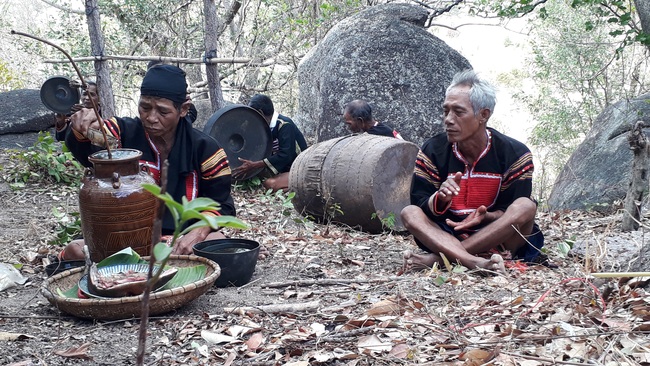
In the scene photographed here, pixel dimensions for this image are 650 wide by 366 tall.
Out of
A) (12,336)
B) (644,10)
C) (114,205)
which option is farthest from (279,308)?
(644,10)

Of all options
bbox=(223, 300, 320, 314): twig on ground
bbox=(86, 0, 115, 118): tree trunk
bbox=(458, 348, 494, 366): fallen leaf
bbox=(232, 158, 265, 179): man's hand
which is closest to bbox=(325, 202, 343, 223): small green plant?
bbox=(232, 158, 265, 179): man's hand

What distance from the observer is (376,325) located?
9.75ft

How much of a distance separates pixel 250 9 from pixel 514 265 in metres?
12.8

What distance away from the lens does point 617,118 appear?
8.58m

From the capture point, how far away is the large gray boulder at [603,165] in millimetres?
7609

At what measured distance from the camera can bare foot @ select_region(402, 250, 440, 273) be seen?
448 centimetres

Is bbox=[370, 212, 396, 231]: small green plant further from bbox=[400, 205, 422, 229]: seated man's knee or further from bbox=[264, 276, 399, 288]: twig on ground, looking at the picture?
bbox=[264, 276, 399, 288]: twig on ground

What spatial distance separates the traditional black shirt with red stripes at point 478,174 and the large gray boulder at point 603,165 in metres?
3.08

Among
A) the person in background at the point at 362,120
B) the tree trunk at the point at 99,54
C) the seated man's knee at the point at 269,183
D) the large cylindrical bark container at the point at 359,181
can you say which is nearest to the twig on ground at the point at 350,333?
the large cylindrical bark container at the point at 359,181

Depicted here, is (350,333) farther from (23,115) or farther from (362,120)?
(23,115)

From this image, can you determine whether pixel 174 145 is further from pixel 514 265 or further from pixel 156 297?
pixel 514 265

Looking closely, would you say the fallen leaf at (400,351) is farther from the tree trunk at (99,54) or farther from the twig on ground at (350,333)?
the tree trunk at (99,54)

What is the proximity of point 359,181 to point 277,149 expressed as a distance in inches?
104

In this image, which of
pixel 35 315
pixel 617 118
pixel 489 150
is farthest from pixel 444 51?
pixel 35 315
